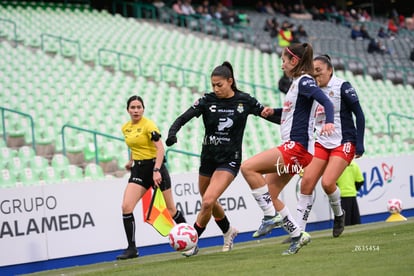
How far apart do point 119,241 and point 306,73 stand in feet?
16.1

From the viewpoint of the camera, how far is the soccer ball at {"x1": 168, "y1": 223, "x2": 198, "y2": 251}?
32.5 feet

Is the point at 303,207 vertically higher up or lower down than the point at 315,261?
higher up

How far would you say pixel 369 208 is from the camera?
690 inches

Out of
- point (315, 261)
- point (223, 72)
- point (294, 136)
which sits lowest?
point (315, 261)

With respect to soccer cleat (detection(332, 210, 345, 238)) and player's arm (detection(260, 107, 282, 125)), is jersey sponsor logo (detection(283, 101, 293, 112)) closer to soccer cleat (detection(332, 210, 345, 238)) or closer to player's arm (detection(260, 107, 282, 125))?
player's arm (detection(260, 107, 282, 125))

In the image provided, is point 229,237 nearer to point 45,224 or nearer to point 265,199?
point 265,199

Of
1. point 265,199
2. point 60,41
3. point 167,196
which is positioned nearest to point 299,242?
point 265,199

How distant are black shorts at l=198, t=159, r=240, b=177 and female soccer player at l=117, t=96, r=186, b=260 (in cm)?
118

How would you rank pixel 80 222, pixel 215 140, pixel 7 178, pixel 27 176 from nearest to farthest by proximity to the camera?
pixel 215 140 < pixel 80 222 < pixel 7 178 < pixel 27 176

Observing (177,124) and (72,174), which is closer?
(177,124)

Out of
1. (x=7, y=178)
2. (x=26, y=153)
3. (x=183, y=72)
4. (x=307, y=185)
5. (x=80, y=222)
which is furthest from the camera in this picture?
(x=183, y=72)

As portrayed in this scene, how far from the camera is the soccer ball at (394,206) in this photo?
16594mm

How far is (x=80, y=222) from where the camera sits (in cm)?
1291

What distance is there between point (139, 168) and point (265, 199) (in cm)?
235
